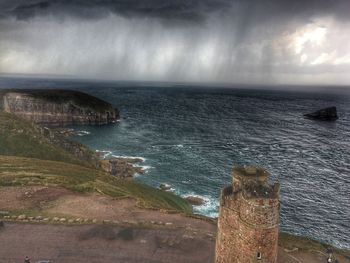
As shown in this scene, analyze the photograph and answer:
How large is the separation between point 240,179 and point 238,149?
81.5 metres

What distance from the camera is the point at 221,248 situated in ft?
74.1

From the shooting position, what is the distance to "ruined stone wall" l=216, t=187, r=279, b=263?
1973 cm

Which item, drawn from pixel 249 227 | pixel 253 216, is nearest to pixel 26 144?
pixel 249 227

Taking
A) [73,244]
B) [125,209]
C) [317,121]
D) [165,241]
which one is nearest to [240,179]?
[165,241]

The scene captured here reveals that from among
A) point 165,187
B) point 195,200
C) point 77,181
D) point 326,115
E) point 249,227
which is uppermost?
point 249,227

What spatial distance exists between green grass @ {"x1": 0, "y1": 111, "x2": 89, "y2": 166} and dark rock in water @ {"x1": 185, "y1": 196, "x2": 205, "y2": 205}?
80.5ft

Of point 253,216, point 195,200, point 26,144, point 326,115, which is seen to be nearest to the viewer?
point 253,216

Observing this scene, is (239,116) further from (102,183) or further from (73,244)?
(73,244)

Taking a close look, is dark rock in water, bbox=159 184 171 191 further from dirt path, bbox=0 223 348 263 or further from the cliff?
the cliff

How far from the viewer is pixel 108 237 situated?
32.5m

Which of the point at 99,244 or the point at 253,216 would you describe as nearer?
the point at 253,216

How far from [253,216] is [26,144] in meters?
61.6

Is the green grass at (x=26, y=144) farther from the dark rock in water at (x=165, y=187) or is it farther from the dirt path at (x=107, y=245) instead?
the dirt path at (x=107, y=245)

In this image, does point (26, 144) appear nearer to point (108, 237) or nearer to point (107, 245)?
point (108, 237)
